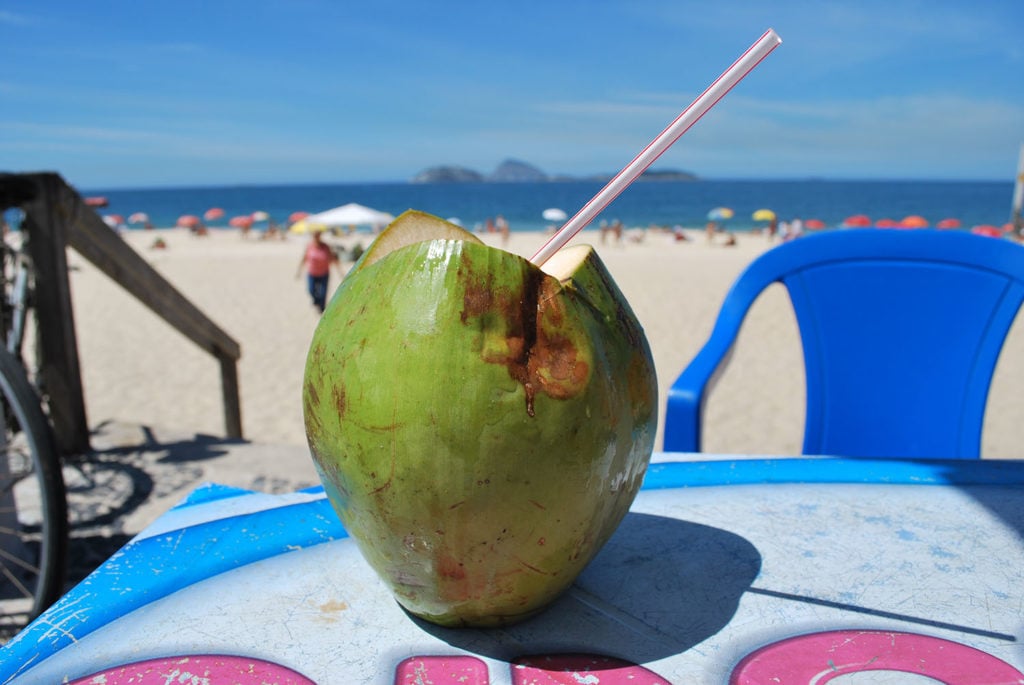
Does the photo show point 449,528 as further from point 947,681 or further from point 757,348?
point 757,348

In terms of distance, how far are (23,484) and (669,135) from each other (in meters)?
3.00

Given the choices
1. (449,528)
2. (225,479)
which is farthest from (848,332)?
(225,479)

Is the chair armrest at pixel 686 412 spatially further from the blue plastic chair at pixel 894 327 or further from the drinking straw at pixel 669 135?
the drinking straw at pixel 669 135

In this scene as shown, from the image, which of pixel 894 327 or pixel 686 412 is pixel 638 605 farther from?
pixel 894 327

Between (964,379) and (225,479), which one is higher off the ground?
(964,379)

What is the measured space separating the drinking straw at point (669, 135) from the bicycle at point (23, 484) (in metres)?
1.30

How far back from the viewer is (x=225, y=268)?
48.4 feet

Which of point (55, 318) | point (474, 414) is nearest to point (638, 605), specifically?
point (474, 414)

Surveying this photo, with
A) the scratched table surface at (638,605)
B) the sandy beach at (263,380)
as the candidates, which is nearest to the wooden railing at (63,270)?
the sandy beach at (263,380)

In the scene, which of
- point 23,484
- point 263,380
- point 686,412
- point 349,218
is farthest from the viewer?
point 349,218

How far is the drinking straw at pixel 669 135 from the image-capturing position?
0.71 m

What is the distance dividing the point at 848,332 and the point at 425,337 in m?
1.80

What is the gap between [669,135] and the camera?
0.75 meters

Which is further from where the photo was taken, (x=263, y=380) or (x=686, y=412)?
(x=263, y=380)
